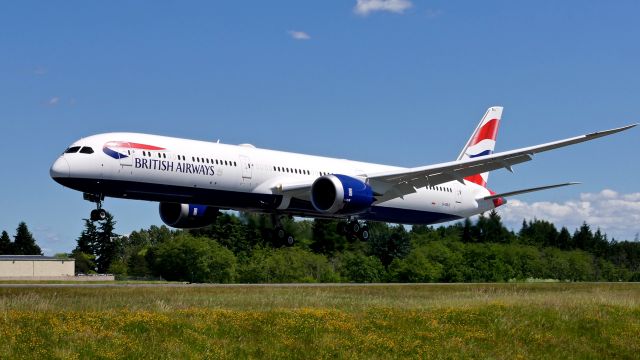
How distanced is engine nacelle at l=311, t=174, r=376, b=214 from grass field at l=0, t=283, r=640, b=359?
32.9 ft

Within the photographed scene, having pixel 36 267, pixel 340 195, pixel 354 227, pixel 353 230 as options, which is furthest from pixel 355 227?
pixel 36 267

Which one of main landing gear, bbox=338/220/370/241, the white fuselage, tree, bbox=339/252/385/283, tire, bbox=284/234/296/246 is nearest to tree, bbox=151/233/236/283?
tree, bbox=339/252/385/283

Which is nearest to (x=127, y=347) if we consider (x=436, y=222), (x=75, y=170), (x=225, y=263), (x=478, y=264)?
(x=75, y=170)

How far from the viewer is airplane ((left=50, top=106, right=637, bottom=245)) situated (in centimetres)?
4497

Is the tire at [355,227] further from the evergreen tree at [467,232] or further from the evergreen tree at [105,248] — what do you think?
the evergreen tree at [105,248]

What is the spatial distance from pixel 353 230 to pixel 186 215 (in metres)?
10.0

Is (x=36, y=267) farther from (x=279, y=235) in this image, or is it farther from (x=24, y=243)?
(x=279, y=235)

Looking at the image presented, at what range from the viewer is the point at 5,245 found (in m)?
167

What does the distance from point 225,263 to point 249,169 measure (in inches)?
2316

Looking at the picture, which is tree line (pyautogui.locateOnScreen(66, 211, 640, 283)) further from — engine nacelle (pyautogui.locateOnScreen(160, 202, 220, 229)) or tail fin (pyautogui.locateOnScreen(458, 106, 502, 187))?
engine nacelle (pyautogui.locateOnScreen(160, 202, 220, 229))

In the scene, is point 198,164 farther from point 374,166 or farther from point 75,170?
point 374,166

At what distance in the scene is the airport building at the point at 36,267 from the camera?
433 ft

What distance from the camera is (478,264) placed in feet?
295

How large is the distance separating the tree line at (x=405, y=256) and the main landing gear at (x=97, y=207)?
105 feet
